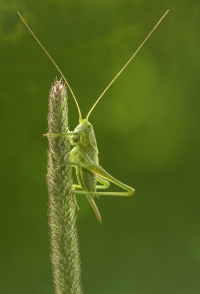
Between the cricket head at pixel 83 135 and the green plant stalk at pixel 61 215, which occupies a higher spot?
the cricket head at pixel 83 135

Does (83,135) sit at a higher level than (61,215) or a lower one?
higher

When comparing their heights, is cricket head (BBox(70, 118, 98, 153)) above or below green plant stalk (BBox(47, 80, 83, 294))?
above

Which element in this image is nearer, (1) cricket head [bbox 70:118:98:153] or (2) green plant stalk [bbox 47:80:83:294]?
(2) green plant stalk [bbox 47:80:83:294]

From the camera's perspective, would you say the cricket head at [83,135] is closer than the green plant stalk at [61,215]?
No

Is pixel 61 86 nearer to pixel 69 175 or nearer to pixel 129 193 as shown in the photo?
pixel 69 175

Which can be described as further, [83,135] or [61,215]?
[83,135]
